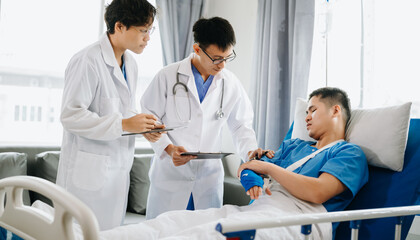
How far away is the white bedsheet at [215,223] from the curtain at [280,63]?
4.14 ft

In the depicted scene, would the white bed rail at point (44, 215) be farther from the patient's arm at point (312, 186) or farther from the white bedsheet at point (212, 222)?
the patient's arm at point (312, 186)

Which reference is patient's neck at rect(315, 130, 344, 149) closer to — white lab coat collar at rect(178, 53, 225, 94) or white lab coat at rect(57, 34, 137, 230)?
white lab coat collar at rect(178, 53, 225, 94)

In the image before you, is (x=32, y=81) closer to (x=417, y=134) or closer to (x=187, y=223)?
(x=187, y=223)

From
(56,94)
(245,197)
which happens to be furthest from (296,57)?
(56,94)

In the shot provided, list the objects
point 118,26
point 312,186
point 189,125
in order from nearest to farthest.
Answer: point 312,186
point 118,26
point 189,125

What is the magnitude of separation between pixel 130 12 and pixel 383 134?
4.01ft

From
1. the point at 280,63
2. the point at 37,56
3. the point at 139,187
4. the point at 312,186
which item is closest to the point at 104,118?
the point at 312,186

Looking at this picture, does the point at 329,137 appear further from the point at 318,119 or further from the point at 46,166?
the point at 46,166

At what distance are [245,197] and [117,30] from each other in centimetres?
176

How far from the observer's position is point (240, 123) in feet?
6.81

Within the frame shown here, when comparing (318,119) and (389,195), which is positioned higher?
(318,119)

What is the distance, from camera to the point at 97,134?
5.06 feet

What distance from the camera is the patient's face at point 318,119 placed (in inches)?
70.9

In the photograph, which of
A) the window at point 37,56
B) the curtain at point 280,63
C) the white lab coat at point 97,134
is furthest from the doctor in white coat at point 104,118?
the window at point 37,56
